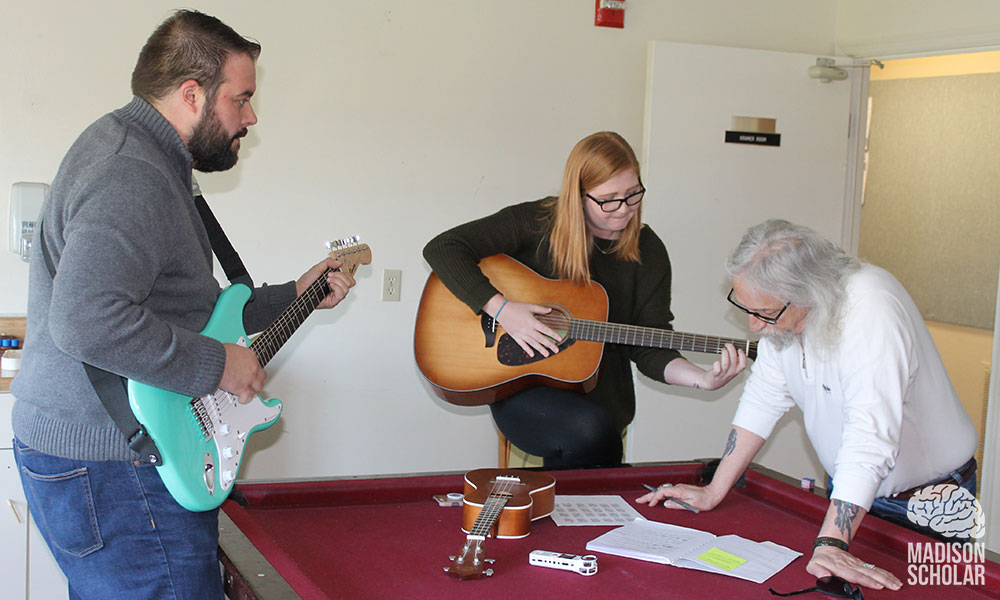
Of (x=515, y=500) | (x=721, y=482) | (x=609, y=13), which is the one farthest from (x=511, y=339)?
(x=609, y=13)

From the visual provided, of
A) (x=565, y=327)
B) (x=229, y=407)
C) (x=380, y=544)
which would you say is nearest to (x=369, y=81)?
(x=565, y=327)

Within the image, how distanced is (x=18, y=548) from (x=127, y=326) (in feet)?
5.80

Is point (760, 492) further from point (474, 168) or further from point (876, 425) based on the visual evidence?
point (474, 168)

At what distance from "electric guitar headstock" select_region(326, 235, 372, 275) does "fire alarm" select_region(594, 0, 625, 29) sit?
183 cm

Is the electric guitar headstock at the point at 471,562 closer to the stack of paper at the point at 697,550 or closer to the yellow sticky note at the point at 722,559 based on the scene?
the stack of paper at the point at 697,550

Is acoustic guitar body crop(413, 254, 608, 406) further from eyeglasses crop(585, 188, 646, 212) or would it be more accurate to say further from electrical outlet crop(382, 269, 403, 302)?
electrical outlet crop(382, 269, 403, 302)

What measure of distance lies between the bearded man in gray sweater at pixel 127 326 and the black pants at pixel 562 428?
1099 mm

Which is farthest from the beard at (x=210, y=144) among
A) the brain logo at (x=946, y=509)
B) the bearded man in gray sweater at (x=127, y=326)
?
the brain logo at (x=946, y=509)

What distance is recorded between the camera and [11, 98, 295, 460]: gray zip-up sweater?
1.43 metres

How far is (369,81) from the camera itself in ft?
11.5

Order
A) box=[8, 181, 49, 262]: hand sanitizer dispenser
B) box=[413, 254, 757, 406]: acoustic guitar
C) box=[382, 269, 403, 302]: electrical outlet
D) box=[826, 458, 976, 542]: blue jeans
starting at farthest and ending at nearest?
box=[382, 269, 403, 302]: electrical outlet < box=[8, 181, 49, 262]: hand sanitizer dispenser < box=[413, 254, 757, 406]: acoustic guitar < box=[826, 458, 976, 542]: blue jeans

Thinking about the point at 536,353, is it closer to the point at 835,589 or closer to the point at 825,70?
the point at 835,589

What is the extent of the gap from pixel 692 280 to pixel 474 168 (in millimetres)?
1079

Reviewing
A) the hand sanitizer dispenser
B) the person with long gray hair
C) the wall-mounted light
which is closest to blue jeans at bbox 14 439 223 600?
the person with long gray hair
